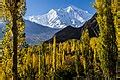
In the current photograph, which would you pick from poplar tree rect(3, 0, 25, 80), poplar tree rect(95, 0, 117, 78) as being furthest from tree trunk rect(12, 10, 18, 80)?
poplar tree rect(95, 0, 117, 78)

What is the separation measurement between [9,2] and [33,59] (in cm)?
7919

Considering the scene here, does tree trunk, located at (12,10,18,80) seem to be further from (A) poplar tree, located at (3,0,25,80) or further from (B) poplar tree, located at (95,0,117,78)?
(B) poplar tree, located at (95,0,117,78)

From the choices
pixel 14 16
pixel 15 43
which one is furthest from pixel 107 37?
pixel 15 43

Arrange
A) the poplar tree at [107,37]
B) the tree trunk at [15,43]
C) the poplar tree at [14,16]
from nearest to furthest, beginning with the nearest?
1. the tree trunk at [15,43]
2. the poplar tree at [14,16]
3. the poplar tree at [107,37]

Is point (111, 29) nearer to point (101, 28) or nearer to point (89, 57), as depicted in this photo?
point (101, 28)

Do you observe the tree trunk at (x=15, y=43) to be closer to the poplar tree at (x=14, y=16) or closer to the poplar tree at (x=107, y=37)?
the poplar tree at (x=14, y=16)

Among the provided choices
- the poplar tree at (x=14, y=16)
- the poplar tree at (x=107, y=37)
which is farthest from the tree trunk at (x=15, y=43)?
the poplar tree at (x=107, y=37)

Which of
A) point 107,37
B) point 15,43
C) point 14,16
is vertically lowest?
point 15,43

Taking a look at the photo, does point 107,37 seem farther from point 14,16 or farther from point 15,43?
point 15,43

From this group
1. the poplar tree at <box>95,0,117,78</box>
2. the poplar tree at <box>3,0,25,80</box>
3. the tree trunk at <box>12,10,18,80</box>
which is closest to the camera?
the tree trunk at <box>12,10,18,80</box>

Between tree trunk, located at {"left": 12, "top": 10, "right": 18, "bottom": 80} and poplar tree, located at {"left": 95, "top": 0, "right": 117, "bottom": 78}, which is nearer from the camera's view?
tree trunk, located at {"left": 12, "top": 10, "right": 18, "bottom": 80}

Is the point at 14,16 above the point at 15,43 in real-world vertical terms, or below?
above

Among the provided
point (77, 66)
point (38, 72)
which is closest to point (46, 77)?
point (38, 72)

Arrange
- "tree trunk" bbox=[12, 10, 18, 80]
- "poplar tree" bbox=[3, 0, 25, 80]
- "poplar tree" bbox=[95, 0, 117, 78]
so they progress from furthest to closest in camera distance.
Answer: "poplar tree" bbox=[95, 0, 117, 78] → "poplar tree" bbox=[3, 0, 25, 80] → "tree trunk" bbox=[12, 10, 18, 80]
